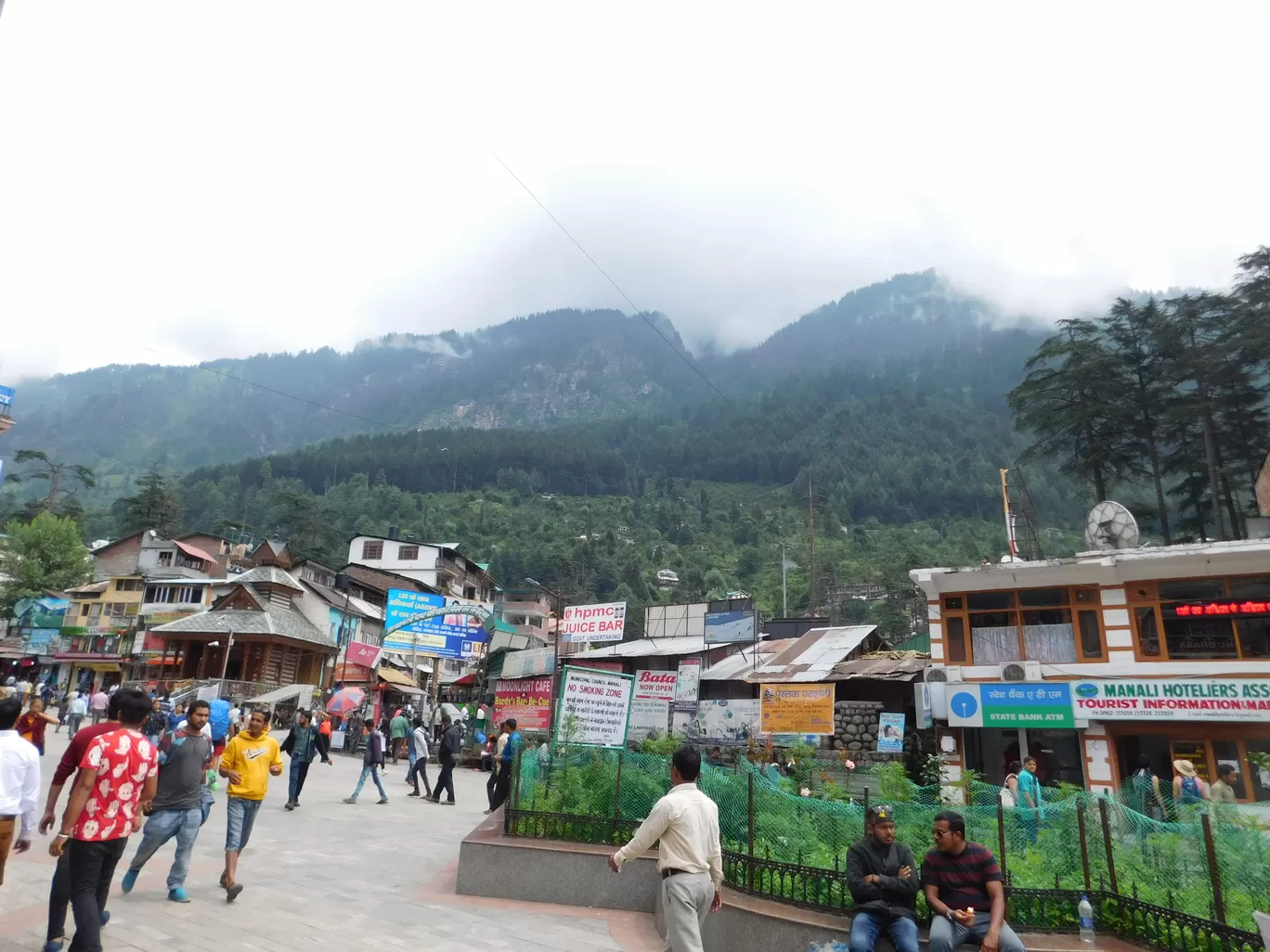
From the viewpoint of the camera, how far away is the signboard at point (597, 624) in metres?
25.8

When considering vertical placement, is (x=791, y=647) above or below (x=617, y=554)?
below

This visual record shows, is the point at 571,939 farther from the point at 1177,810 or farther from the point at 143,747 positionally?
the point at 1177,810

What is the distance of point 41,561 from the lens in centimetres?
4966

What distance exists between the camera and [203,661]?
38250 mm

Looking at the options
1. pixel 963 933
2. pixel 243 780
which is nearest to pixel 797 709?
pixel 963 933

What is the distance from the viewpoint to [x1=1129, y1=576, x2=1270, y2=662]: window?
15766mm

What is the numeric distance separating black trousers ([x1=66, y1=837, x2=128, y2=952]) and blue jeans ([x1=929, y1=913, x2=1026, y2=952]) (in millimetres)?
4757

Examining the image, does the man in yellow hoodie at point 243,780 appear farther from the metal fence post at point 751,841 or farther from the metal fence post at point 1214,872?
the metal fence post at point 1214,872

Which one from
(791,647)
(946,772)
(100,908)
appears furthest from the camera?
(791,647)

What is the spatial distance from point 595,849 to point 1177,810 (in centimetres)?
560

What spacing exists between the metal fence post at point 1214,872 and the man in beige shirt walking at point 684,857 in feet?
11.6

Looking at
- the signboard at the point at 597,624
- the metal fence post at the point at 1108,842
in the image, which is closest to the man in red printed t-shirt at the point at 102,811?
the metal fence post at the point at 1108,842

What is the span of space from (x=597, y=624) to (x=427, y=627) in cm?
600

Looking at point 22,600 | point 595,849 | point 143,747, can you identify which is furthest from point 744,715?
point 22,600
